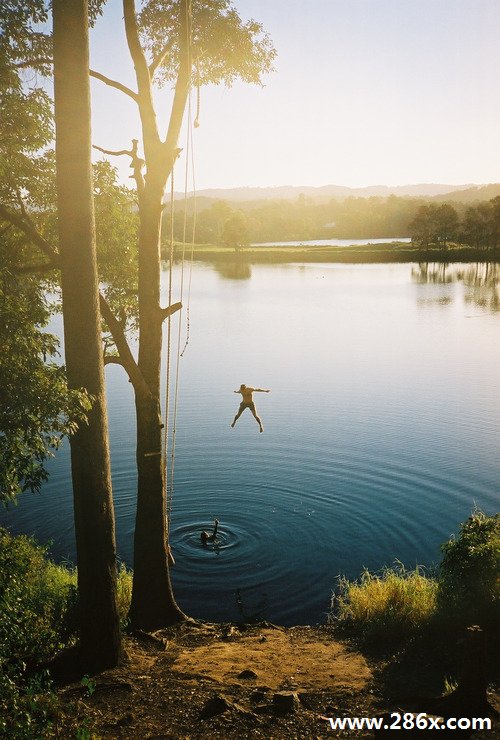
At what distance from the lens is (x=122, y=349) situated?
37.4 ft

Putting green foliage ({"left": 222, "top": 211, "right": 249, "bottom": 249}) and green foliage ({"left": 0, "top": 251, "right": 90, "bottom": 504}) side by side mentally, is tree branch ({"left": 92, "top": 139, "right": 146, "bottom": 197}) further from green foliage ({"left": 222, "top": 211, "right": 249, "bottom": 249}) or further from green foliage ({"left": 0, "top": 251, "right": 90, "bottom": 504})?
green foliage ({"left": 222, "top": 211, "right": 249, "bottom": 249})

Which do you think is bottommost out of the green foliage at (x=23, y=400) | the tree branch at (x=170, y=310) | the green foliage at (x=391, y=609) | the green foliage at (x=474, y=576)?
the green foliage at (x=391, y=609)

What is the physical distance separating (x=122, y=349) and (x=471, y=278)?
89843mm

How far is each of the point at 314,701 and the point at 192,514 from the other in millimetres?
12656

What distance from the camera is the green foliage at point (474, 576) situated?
1015 centimetres

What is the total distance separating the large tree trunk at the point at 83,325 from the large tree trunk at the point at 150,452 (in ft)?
9.79

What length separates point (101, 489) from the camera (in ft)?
30.0

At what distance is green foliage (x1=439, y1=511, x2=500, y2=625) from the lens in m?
10.1

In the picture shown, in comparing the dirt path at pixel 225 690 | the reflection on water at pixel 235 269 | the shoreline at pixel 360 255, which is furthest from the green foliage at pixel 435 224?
the dirt path at pixel 225 690

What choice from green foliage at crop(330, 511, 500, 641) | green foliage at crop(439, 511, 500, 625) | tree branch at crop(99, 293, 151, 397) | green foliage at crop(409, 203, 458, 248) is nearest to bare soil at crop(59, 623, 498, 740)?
green foliage at crop(330, 511, 500, 641)

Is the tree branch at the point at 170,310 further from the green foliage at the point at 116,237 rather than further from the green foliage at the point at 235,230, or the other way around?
the green foliage at the point at 235,230

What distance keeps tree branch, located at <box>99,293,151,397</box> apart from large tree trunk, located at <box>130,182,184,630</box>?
318 millimetres

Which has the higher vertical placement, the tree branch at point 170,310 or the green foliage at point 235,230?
the green foliage at point 235,230

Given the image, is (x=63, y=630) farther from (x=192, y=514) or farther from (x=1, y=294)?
(x=192, y=514)
